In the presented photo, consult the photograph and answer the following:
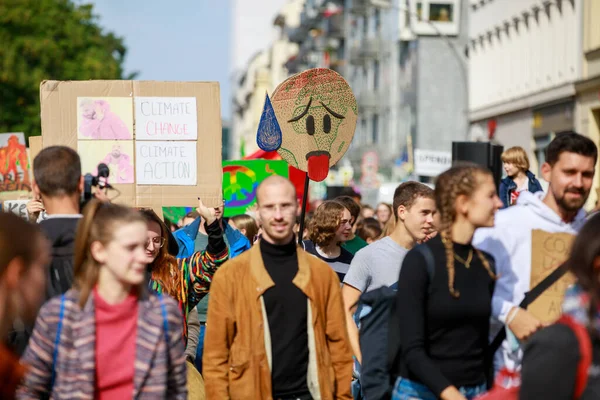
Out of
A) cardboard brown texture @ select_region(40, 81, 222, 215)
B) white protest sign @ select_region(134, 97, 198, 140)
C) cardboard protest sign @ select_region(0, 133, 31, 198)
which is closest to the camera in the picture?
cardboard brown texture @ select_region(40, 81, 222, 215)

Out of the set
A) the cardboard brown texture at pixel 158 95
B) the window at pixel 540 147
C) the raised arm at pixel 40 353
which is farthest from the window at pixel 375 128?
the raised arm at pixel 40 353

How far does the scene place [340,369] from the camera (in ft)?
19.7

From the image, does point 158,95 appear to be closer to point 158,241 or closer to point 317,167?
point 317,167

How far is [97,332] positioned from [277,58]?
350 ft

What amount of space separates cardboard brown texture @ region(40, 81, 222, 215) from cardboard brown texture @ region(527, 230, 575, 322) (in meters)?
3.60

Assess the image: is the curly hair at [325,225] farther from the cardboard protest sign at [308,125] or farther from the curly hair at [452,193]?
the curly hair at [452,193]

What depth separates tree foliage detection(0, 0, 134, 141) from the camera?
4478 centimetres

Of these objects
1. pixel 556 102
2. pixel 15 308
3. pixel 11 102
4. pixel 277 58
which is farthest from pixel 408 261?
pixel 277 58

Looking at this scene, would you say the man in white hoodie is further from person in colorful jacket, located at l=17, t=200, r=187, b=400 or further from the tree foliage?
the tree foliage

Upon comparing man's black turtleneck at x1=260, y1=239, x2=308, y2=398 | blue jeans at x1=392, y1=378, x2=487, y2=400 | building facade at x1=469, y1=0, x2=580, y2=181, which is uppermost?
building facade at x1=469, y1=0, x2=580, y2=181

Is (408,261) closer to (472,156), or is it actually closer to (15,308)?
(15,308)

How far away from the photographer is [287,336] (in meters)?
5.86

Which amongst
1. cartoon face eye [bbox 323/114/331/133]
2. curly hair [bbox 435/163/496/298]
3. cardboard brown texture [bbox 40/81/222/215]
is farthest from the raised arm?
cartoon face eye [bbox 323/114/331/133]

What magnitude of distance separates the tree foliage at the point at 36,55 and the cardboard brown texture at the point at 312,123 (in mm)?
36186
